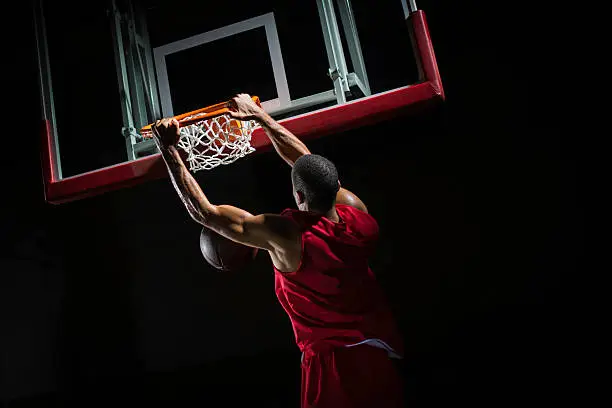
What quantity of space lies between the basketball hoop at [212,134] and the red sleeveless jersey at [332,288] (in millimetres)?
566

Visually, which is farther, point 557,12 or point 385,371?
point 557,12

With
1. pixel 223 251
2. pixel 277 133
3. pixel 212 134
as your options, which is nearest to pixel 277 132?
pixel 277 133

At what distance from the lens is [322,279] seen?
1690mm

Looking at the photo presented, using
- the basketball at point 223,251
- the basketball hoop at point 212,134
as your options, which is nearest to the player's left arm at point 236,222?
the basketball at point 223,251

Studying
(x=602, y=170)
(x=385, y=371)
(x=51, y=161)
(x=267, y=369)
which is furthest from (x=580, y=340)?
(x=51, y=161)

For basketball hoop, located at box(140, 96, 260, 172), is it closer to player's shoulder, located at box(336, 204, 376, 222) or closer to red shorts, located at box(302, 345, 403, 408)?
player's shoulder, located at box(336, 204, 376, 222)

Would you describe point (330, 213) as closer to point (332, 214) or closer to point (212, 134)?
point (332, 214)

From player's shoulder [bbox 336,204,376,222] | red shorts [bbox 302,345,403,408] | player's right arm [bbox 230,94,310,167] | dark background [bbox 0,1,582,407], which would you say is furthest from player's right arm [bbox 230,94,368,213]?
dark background [bbox 0,1,582,407]

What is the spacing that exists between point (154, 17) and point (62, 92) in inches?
41.4

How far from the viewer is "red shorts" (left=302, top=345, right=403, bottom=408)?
1651 mm

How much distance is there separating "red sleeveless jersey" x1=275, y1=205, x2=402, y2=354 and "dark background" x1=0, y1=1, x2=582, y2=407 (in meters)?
1.07

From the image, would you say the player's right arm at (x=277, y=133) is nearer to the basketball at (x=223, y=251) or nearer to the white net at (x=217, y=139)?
the white net at (x=217, y=139)

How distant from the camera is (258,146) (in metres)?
2.17

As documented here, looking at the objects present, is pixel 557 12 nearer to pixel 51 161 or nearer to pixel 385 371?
pixel 385 371
